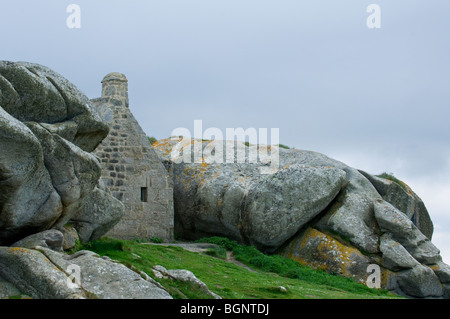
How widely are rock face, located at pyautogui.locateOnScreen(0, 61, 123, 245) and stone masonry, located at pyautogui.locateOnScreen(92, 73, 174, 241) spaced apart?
8.10 metres

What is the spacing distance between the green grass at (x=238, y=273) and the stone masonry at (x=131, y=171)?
232 centimetres

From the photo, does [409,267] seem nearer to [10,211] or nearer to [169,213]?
[169,213]

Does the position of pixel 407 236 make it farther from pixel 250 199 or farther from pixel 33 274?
pixel 33 274

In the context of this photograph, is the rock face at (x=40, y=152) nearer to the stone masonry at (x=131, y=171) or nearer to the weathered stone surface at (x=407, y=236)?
the stone masonry at (x=131, y=171)

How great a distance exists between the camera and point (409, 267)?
920 inches

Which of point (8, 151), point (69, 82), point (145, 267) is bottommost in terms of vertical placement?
point (145, 267)

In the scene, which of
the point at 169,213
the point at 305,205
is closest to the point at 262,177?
the point at 305,205

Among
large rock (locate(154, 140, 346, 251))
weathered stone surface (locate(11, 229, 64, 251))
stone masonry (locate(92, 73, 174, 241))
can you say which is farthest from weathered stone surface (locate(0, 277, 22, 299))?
large rock (locate(154, 140, 346, 251))

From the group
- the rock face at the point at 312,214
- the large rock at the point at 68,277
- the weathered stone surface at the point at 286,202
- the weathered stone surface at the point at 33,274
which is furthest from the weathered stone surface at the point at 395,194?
the weathered stone surface at the point at 33,274

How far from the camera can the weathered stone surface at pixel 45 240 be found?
14.7 metres

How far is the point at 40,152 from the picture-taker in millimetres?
14391

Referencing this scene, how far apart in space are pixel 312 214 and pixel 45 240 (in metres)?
12.7

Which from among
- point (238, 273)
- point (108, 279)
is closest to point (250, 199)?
point (238, 273)

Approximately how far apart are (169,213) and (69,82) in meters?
10.1
